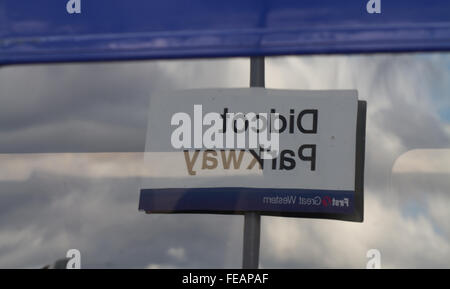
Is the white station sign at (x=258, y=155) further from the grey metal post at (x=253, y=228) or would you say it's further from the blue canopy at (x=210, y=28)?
the blue canopy at (x=210, y=28)

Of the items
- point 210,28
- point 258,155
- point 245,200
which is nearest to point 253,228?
point 245,200

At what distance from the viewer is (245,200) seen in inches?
105

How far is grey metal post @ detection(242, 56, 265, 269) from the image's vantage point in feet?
8.84

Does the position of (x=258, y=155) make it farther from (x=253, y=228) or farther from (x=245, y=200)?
(x=253, y=228)

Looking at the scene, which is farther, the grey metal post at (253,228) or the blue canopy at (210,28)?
the grey metal post at (253,228)

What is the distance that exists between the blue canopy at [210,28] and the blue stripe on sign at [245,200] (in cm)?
54

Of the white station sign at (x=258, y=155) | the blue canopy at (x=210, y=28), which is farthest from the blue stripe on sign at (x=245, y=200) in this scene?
the blue canopy at (x=210, y=28)

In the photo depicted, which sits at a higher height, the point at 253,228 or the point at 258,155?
the point at 258,155

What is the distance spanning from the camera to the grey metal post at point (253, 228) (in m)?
2.70

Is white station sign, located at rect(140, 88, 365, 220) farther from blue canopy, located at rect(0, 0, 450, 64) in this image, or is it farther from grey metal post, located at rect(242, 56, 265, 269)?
blue canopy, located at rect(0, 0, 450, 64)

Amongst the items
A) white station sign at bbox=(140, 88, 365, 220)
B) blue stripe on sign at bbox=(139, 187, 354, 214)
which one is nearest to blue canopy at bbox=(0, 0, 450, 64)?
white station sign at bbox=(140, 88, 365, 220)

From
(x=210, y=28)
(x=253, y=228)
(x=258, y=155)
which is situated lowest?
(x=253, y=228)

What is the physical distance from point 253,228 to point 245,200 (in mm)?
123

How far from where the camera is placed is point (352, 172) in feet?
8.70
